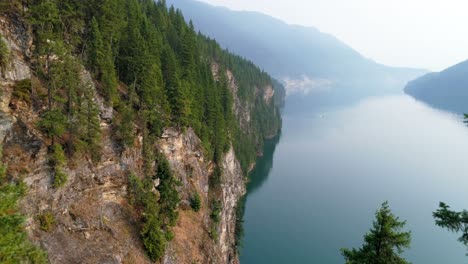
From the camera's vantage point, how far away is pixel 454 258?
6569 centimetres

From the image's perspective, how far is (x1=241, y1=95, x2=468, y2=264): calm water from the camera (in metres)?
68.3

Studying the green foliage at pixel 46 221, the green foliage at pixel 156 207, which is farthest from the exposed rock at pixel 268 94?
the green foliage at pixel 46 221

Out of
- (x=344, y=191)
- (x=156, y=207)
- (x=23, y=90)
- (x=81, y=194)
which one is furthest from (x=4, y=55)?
(x=344, y=191)

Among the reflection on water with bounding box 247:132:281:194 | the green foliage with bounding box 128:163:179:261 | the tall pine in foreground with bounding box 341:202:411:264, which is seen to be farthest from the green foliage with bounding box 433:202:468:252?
the reflection on water with bounding box 247:132:281:194

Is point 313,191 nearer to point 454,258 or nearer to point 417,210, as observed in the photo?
point 417,210

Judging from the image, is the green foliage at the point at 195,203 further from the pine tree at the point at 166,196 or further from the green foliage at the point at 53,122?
the green foliage at the point at 53,122

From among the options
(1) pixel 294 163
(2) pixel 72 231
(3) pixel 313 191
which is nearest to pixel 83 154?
(2) pixel 72 231

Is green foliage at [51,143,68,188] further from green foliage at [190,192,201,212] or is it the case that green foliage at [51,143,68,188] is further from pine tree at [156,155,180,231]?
green foliage at [190,192,201,212]

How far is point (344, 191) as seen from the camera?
319 ft

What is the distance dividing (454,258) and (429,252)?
457 centimetres

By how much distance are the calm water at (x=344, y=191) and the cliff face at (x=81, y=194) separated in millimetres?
30915

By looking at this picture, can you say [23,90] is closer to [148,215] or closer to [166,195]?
[148,215]

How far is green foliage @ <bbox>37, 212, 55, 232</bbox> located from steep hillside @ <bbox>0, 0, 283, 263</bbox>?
0.10m

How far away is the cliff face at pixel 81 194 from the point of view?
25.7m
